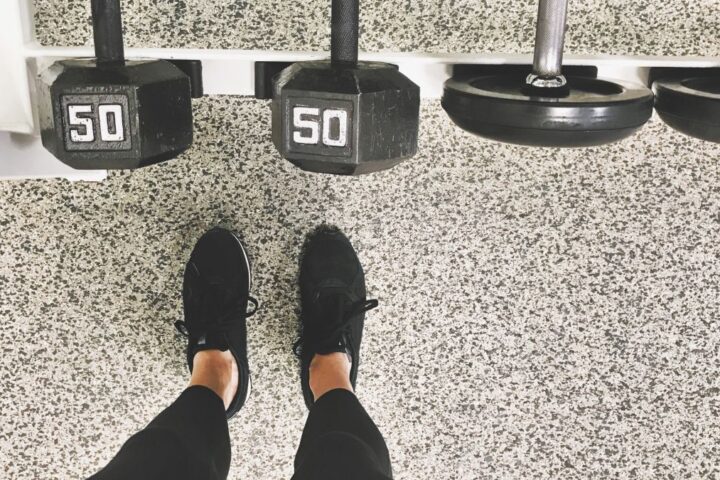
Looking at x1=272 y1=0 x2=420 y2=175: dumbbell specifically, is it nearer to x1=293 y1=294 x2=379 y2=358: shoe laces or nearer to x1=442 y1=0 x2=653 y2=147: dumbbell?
x1=442 y1=0 x2=653 y2=147: dumbbell

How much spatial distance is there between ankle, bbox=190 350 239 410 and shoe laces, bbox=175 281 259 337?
1.7 inches

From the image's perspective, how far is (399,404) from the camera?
115cm

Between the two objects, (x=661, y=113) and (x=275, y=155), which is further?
(x=275, y=155)

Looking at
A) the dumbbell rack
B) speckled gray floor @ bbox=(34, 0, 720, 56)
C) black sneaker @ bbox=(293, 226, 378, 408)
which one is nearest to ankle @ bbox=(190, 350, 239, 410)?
black sneaker @ bbox=(293, 226, 378, 408)

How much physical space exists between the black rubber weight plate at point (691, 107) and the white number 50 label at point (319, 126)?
0.43 meters

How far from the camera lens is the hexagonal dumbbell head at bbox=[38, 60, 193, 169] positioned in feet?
2.22

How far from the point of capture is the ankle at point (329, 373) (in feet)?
3.42

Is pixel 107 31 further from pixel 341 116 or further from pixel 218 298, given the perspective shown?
pixel 218 298

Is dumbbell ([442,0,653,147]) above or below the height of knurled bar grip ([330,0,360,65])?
below

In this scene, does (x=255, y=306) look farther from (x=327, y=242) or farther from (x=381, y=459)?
(x=381, y=459)

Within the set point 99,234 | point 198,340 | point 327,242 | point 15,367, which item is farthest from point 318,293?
point 15,367

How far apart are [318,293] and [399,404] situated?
267 mm

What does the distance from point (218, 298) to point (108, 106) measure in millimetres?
474

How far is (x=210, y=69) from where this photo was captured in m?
0.84
